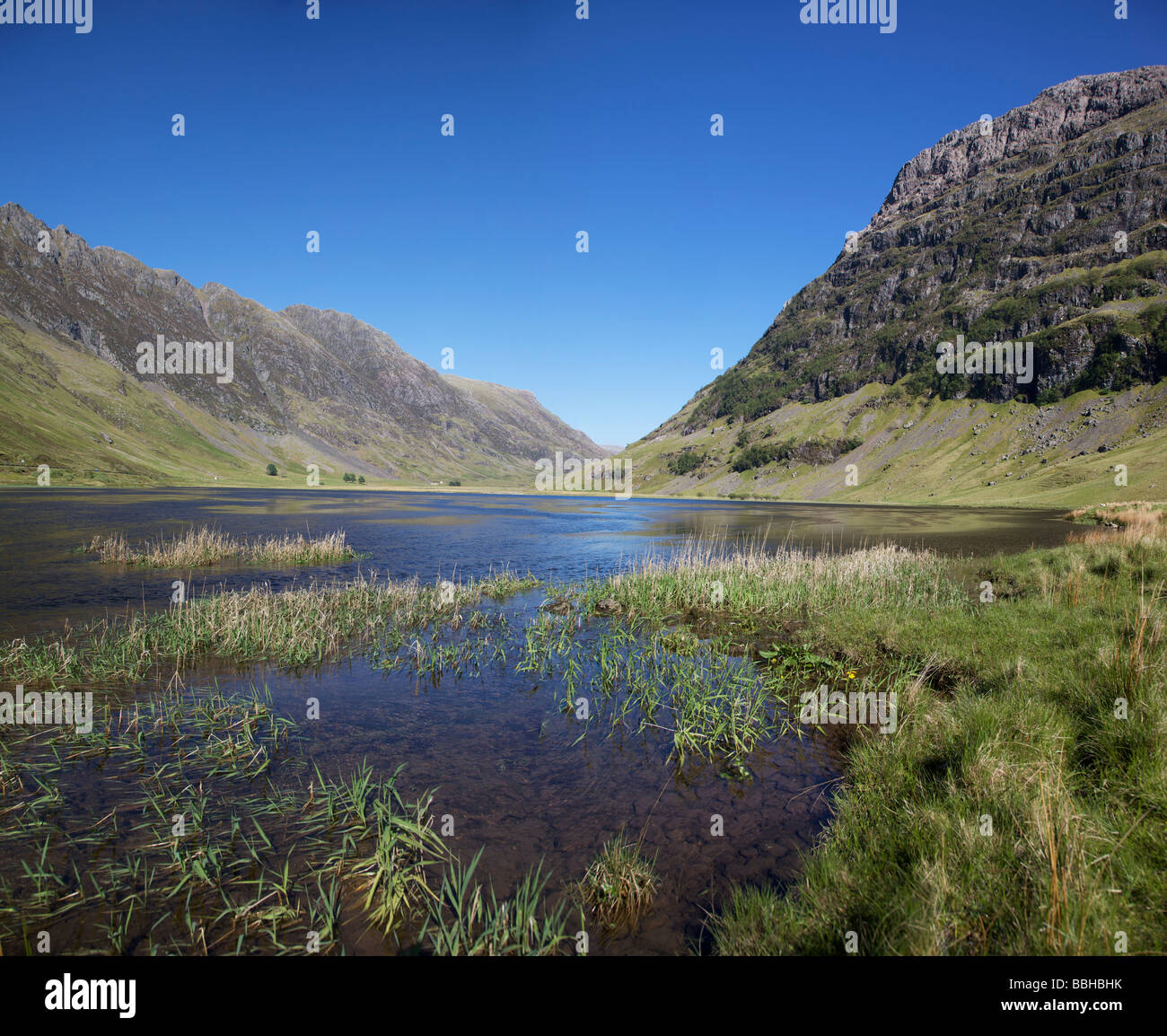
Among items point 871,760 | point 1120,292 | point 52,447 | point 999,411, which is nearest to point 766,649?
point 871,760

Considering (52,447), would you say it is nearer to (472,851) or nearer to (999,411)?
(472,851)

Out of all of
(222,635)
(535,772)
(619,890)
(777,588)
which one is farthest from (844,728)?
(222,635)

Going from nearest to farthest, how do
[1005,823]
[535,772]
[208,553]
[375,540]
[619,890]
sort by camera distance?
[1005,823]
[619,890]
[535,772]
[208,553]
[375,540]

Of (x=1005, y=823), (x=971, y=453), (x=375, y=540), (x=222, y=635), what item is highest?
(x=971, y=453)

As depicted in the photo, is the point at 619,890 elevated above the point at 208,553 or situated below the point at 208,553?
below

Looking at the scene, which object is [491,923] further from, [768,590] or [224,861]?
[768,590]

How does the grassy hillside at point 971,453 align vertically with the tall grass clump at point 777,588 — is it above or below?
above

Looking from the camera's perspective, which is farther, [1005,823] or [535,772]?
[535,772]

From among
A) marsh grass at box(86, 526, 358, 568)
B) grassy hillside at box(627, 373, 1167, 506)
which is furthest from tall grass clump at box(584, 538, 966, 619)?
grassy hillside at box(627, 373, 1167, 506)

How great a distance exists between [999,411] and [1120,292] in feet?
158

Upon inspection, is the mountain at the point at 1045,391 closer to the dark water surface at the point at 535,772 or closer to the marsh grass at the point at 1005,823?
the marsh grass at the point at 1005,823

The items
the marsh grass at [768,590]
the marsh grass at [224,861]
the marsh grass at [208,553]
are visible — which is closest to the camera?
the marsh grass at [224,861]

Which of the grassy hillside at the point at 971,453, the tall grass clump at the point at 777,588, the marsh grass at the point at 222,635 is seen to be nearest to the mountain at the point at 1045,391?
the grassy hillside at the point at 971,453

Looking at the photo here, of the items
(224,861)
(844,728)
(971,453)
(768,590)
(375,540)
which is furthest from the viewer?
(971,453)
